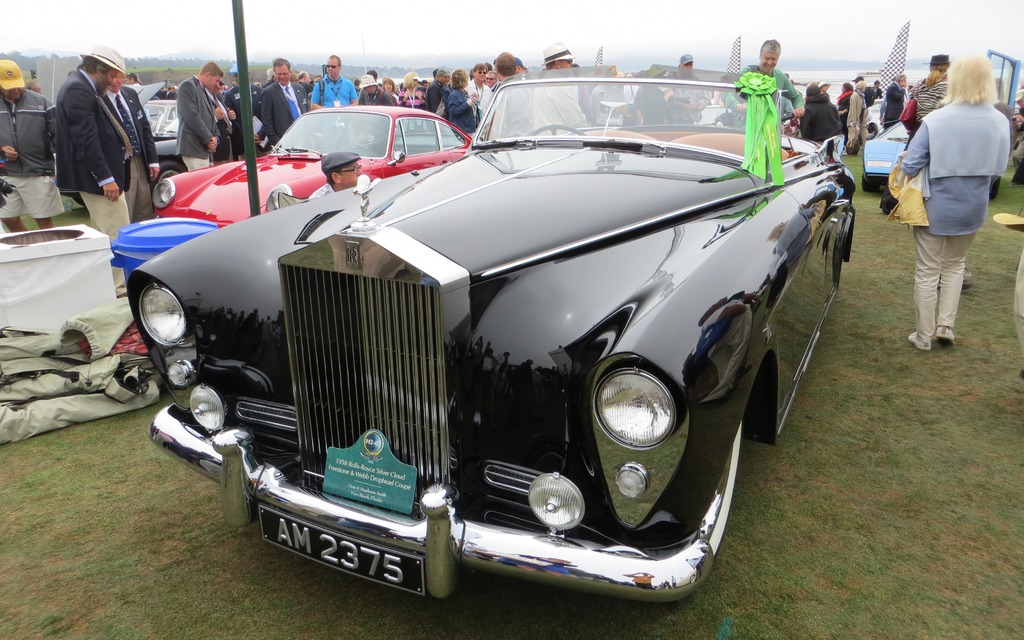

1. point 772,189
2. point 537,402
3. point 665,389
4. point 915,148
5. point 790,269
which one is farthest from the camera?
point 915,148

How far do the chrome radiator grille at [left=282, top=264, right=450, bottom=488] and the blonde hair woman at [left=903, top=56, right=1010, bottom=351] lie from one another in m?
3.79

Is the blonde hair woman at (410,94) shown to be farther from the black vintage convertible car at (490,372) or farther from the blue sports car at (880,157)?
the black vintage convertible car at (490,372)

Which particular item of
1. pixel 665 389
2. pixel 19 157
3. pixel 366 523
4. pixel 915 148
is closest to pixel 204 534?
pixel 366 523

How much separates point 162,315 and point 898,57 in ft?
77.8

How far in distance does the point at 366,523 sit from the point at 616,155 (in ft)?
7.00

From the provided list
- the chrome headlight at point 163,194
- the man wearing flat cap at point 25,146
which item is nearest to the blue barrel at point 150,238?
the chrome headlight at point 163,194

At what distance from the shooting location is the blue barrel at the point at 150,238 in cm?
440

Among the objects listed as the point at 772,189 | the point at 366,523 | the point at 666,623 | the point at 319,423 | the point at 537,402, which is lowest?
the point at 666,623

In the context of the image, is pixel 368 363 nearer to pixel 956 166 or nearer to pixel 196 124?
pixel 956 166

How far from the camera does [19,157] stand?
6078 millimetres

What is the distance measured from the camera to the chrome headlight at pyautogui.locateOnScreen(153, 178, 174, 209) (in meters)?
6.05

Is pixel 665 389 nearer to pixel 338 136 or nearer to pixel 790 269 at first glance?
pixel 790 269

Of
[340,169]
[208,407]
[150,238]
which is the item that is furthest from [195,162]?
[208,407]

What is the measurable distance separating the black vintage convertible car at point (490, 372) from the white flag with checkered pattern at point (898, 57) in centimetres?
2182
